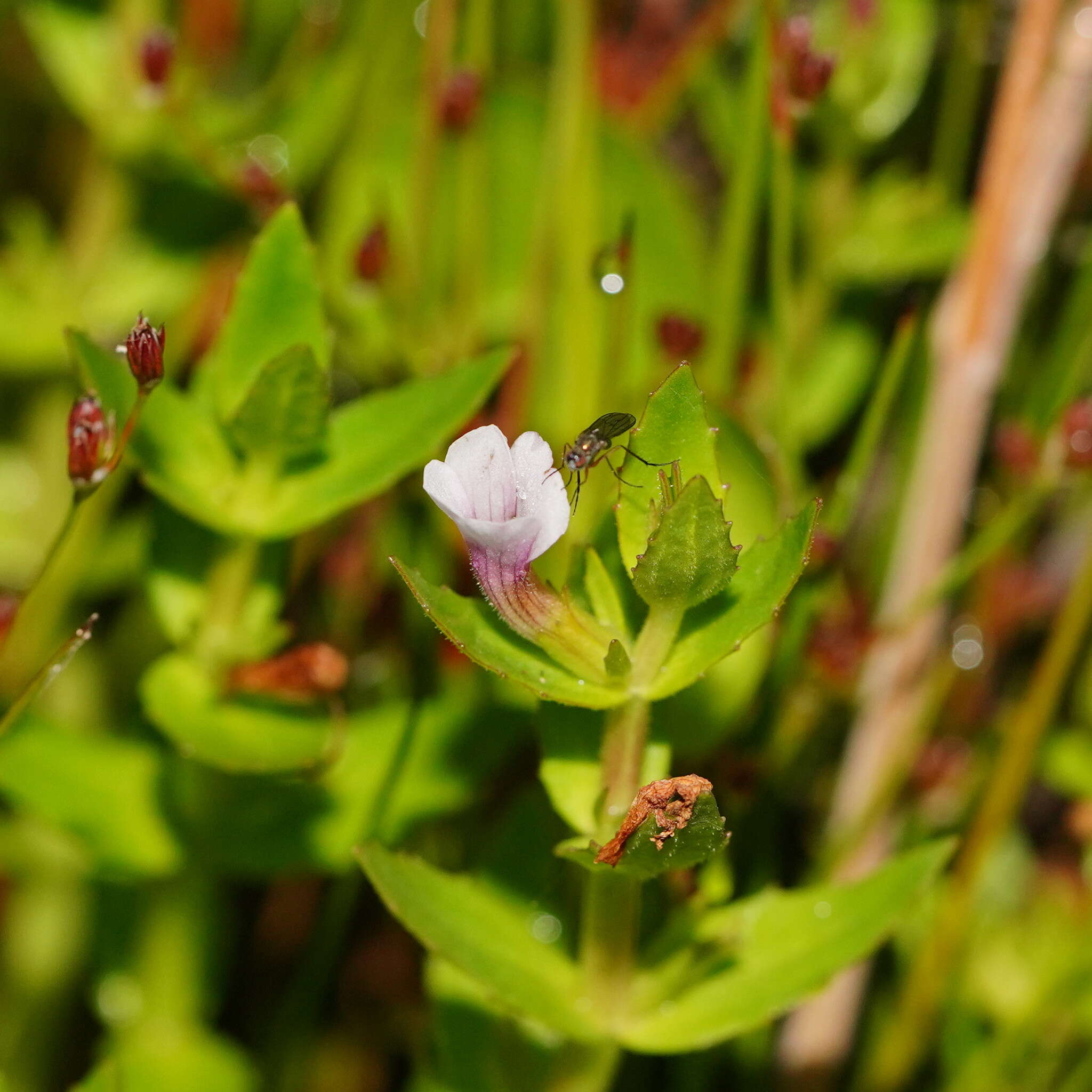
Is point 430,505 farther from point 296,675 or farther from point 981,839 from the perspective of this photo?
A: point 981,839

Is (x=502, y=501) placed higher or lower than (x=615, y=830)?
higher

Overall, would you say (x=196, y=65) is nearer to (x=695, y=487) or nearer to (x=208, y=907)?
(x=208, y=907)

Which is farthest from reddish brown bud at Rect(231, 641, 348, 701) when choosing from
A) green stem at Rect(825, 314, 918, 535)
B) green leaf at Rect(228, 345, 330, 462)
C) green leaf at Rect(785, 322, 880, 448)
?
green leaf at Rect(785, 322, 880, 448)

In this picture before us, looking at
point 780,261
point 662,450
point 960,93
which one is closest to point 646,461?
point 662,450

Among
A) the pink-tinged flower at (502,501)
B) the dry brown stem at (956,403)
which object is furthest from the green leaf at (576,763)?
the dry brown stem at (956,403)

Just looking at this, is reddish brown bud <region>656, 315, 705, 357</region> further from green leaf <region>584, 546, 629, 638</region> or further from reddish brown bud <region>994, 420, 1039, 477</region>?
green leaf <region>584, 546, 629, 638</region>

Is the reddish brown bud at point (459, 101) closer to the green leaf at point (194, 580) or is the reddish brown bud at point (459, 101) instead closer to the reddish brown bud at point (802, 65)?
the reddish brown bud at point (802, 65)
